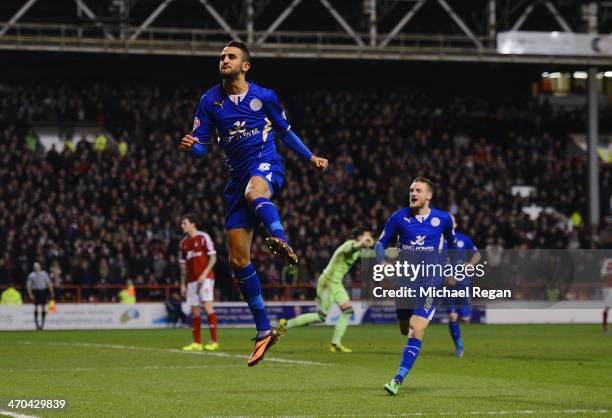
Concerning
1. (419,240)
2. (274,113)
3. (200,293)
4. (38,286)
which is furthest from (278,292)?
(274,113)

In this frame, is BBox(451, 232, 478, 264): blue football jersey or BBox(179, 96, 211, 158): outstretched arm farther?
BBox(451, 232, 478, 264): blue football jersey

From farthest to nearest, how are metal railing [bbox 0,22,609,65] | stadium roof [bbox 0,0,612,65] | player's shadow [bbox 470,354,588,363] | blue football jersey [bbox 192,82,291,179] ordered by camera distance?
stadium roof [bbox 0,0,612,65] → metal railing [bbox 0,22,609,65] → player's shadow [bbox 470,354,588,363] → blue football jersey [bbox 192,82,291,179]

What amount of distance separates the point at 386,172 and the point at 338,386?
2674 centimetres

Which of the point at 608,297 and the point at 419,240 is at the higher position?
the point at 419,240

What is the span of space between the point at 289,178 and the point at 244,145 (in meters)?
28.7

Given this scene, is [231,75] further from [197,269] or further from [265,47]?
[265,47]

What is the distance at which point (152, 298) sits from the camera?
109ft

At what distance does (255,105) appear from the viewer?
1031cm

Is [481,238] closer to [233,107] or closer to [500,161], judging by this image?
[500,161]

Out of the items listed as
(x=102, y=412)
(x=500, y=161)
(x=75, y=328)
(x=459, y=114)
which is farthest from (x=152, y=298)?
(x=102, y=412)

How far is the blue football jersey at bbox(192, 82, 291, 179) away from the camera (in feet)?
33.5

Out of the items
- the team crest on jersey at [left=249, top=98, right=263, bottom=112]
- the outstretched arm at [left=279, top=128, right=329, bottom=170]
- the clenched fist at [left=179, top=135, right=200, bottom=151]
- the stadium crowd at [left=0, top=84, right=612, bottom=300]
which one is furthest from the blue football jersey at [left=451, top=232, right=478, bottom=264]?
the stadium crowd at [left=0, top=84, right=612, bottom=300]

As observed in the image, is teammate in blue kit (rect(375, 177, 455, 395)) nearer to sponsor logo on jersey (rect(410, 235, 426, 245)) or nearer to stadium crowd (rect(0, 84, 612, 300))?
sponsor logo on jersey (rect(410, 235, 426, 245))

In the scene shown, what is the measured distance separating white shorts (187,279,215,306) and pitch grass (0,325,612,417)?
3.12ft
